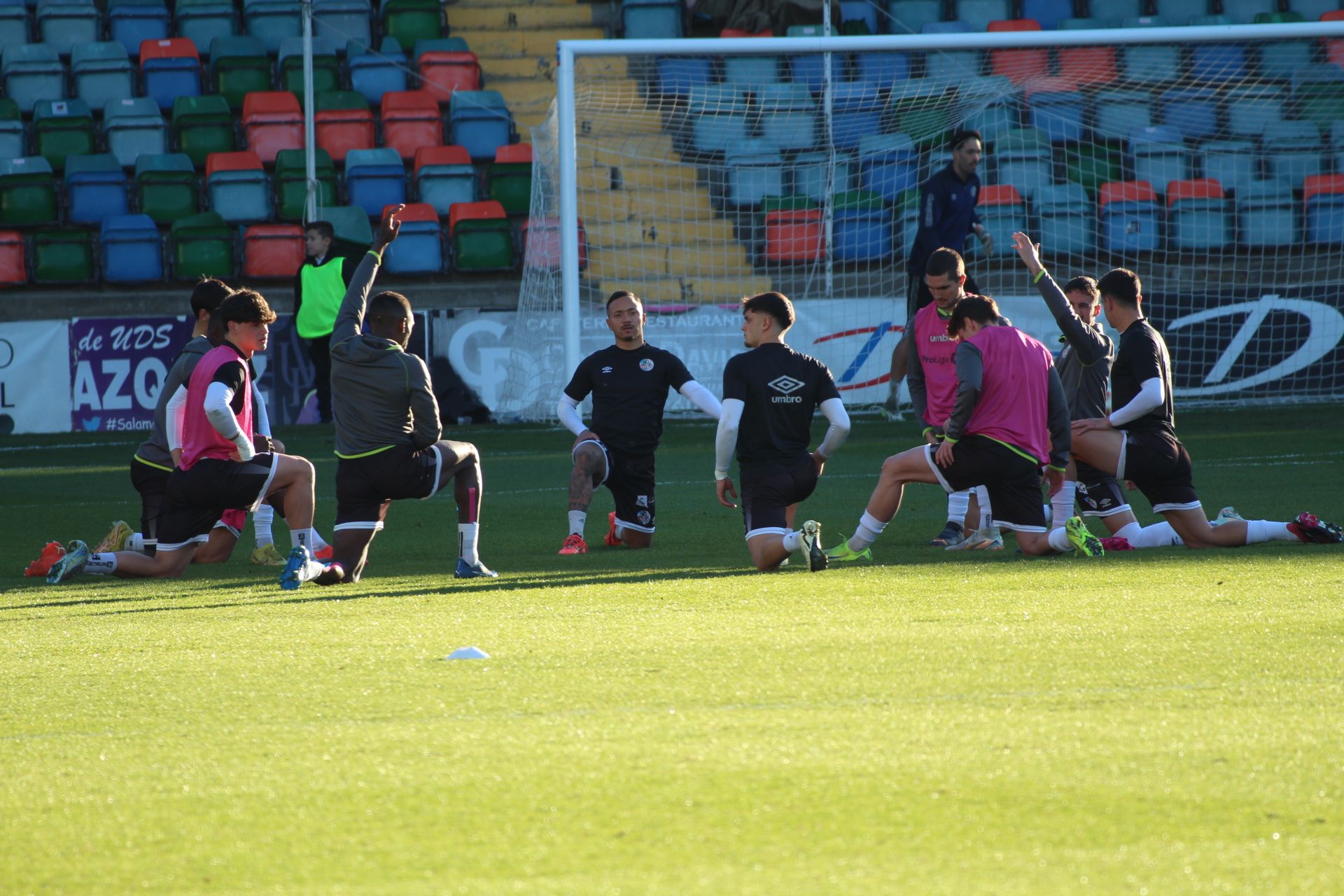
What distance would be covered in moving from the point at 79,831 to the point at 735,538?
5492 millimetres

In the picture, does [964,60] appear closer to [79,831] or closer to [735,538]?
[735,538]

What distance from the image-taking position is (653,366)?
27.6 feet

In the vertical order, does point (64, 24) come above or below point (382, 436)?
above

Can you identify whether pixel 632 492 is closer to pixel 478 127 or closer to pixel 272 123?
pixel 478 127

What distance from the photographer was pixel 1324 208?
1678 cm

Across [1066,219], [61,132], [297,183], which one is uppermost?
[61,132]

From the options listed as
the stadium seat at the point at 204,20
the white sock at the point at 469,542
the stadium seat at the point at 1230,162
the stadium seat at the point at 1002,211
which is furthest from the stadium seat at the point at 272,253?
the white sock at the point at 469,542

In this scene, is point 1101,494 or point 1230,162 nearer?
point 1101,494

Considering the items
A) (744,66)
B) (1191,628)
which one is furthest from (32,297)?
(1191,628)

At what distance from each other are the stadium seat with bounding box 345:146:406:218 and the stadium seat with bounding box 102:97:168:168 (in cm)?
258

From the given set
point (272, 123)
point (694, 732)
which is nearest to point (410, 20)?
point (272, 123)

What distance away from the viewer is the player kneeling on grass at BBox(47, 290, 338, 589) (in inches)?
273

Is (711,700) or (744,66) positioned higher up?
(744,66)

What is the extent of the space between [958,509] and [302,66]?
46.6 feet
